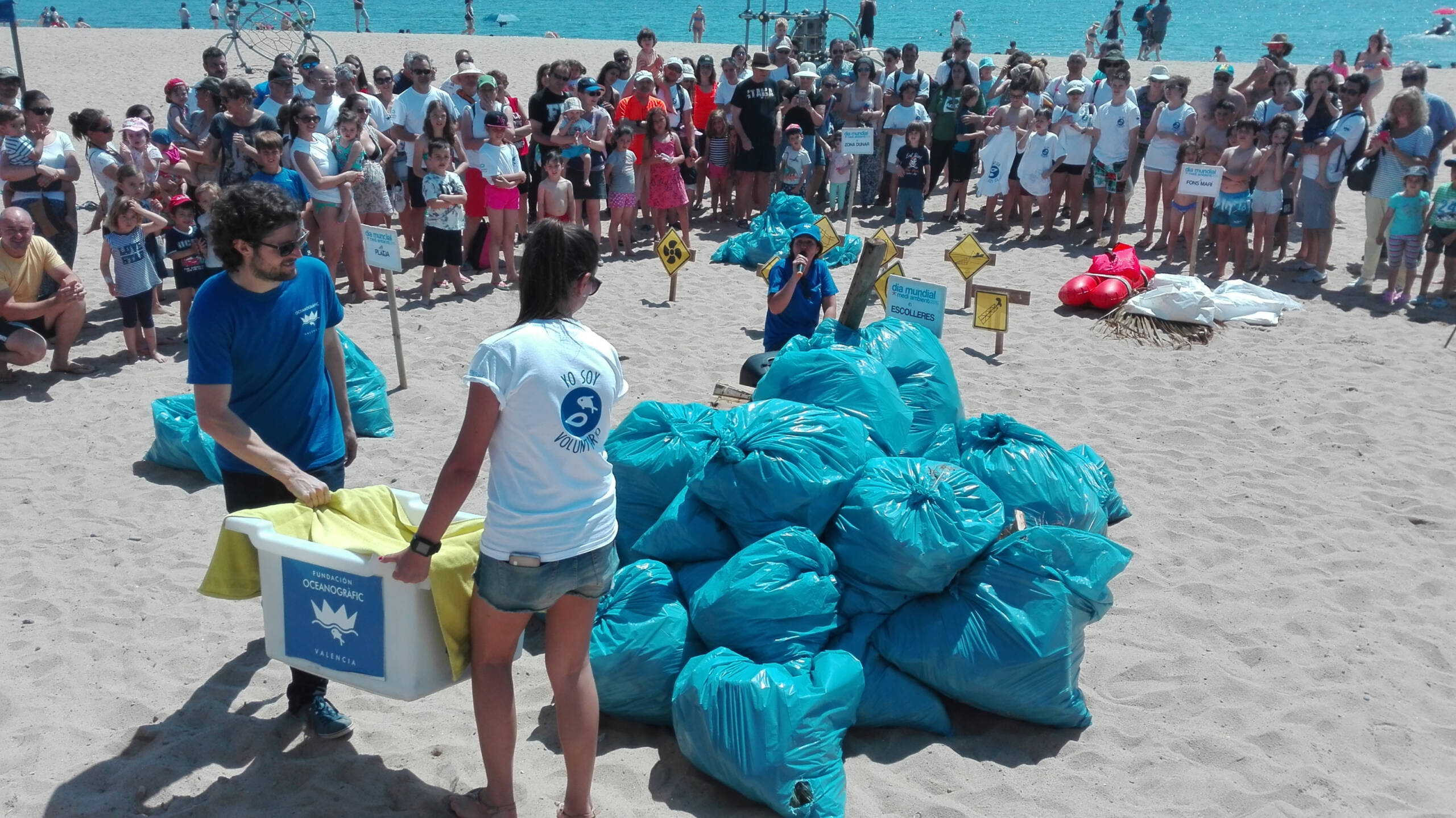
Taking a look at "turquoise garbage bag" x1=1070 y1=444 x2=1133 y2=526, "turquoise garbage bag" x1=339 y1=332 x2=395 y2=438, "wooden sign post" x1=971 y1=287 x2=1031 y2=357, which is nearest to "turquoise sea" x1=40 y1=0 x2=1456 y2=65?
"wooden sign post" x1=971 y1=287 x2=1031 y2=357

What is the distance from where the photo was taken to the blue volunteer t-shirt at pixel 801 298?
606cm

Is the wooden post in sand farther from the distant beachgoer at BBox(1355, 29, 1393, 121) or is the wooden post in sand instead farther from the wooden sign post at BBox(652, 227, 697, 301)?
the distant beachgoer at BBox(1355, 29, 1393, 121)

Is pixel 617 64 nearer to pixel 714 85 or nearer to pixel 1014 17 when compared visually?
pixel 714 85

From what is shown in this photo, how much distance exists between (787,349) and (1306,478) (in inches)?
113

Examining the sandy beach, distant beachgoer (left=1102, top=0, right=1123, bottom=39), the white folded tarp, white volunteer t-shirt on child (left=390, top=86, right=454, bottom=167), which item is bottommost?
the sandy beach

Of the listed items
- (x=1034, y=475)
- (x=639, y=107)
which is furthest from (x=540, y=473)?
(x=639, y=107)

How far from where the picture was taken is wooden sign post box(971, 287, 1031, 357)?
7.24 meters

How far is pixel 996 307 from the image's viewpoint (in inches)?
287

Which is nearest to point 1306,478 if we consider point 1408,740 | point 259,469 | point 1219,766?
point 1408,740

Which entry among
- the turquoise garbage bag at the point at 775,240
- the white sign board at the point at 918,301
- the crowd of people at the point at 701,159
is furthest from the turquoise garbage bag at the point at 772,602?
the turquoise garbage bag at the point at 775,240

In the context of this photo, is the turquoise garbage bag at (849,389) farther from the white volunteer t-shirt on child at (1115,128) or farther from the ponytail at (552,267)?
the white volunteer t-shirt on child at (1115,128)

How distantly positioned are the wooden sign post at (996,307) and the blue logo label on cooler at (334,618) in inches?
209

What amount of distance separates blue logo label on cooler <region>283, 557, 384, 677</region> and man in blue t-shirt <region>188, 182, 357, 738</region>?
0.23m

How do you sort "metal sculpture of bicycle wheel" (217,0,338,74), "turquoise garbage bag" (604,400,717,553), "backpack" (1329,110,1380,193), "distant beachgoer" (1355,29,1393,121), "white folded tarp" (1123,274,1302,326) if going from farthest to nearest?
1. "metal sculpture of bicycle wheel" (217,0,338,74)
2. "distant beachgoer" (1355,29,1393,121)
3. "backpack" (1329,110,1380,193)
4. "white folded tarp" (1123,274,1302,326)
5. "turquoise garbage bag" (604,400,717,553)
